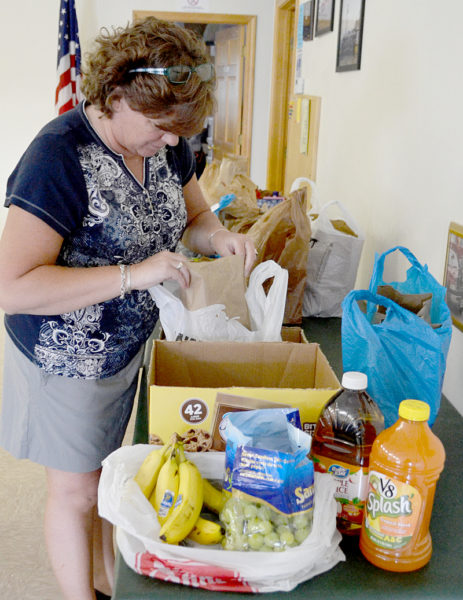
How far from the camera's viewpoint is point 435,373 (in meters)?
1.04

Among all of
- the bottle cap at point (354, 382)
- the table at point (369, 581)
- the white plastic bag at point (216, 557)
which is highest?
the bottle cap at point (354, 382)

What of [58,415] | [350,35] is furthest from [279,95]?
[58,415]

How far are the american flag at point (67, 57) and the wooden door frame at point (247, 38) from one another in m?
0.54

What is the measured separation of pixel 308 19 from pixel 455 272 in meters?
2.36

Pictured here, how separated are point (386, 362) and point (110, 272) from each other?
21.9 inches

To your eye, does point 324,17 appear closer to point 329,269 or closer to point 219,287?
point 329,269

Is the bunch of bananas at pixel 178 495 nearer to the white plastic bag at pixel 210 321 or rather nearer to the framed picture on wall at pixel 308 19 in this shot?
the white plastic bag at pixel 210 321

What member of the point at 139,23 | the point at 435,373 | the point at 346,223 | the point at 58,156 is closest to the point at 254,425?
the point at 435,373

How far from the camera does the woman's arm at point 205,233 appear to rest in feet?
4.89

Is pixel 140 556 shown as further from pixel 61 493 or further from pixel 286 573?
pixel 61 493

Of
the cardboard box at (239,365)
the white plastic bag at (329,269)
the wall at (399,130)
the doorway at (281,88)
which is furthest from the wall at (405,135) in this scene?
the doorway at (281,88)

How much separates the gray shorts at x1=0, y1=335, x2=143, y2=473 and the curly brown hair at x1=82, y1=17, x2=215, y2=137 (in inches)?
23.7

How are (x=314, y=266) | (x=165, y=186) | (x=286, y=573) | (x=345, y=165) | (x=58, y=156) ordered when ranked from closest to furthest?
(x=286, y=573) < (x=58, y=156) < (x=165, y=186) < (x=314, y=266) < (x=345, y=165)

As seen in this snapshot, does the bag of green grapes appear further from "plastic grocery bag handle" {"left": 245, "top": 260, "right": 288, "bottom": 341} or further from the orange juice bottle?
"plastic grocery bag handle" {"left": 245, "top": 260, "right": 288, "bottom": 341}
